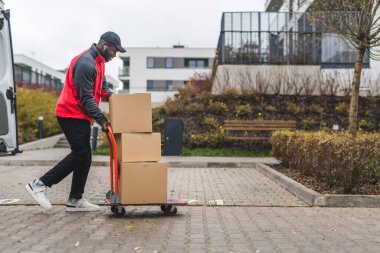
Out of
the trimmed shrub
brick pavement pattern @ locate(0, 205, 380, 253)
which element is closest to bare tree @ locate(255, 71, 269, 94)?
the trimmed shrub

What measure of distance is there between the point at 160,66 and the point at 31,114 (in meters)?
48.9

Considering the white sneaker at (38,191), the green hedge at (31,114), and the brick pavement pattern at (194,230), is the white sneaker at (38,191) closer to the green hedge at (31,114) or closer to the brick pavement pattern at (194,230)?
the brick pavement pattern at (194,230)

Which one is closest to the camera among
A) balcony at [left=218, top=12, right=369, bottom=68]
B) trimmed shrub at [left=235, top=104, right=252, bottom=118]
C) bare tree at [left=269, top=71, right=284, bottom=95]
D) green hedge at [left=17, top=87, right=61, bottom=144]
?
trimmed shrub at [left=235, top=104, right=252, bottom=118]

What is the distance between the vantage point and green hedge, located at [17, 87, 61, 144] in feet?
69.2

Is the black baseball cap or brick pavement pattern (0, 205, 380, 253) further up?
the black baseball cap

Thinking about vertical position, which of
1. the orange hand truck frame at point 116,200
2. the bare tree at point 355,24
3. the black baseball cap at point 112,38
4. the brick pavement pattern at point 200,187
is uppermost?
the bare tree at point 355,24

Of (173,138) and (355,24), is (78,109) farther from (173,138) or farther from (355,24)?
(173,138)

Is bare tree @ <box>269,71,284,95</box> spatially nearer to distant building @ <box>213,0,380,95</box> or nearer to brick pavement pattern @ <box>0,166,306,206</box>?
distant building @ <box>213,0,380,95</box>

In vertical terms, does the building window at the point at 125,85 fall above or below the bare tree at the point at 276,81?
above

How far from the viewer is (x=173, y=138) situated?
54.3ft

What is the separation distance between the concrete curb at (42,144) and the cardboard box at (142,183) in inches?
522

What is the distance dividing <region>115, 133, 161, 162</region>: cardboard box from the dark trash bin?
1027cm

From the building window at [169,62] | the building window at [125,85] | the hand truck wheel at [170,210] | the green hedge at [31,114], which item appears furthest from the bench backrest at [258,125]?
the building window at [125,85]

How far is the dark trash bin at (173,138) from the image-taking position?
16.5m
